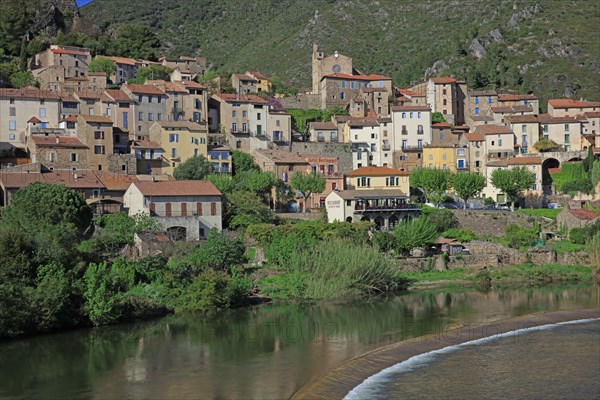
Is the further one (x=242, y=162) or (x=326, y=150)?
(x=326, y=150)

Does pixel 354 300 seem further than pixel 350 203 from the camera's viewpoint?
No

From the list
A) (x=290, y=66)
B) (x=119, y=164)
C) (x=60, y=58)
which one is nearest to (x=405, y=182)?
(x=119, y=164)

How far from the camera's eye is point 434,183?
6631 centimetres

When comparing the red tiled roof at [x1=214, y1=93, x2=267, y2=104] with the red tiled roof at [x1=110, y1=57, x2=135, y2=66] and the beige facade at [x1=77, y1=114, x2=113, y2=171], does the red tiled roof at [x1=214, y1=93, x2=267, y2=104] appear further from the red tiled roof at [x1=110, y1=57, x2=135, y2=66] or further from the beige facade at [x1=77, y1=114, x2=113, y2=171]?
the red tiled roof at [x1=110, y1=57, x2=135, y2=66]

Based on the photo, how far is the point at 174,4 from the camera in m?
151

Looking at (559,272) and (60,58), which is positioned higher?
(60,58)

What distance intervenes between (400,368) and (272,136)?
45246mm

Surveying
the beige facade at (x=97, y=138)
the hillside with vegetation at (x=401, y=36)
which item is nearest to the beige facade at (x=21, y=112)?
the beige facade at (x=97, y=138)

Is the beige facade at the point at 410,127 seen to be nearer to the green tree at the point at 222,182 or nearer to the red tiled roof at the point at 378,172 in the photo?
the red tiled roof at the point at 378,172

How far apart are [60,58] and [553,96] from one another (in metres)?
55.5

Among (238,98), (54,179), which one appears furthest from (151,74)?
(54,179)

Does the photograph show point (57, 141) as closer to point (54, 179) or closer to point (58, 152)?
point (58, 152)

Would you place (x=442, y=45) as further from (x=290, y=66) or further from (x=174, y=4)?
(x=174, y=4)

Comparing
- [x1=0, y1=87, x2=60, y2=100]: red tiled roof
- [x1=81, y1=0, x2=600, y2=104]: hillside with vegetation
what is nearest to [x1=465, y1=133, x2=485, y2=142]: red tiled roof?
[x1=81, y1=0, x2=600, y2=104]: hillside with vegetation
